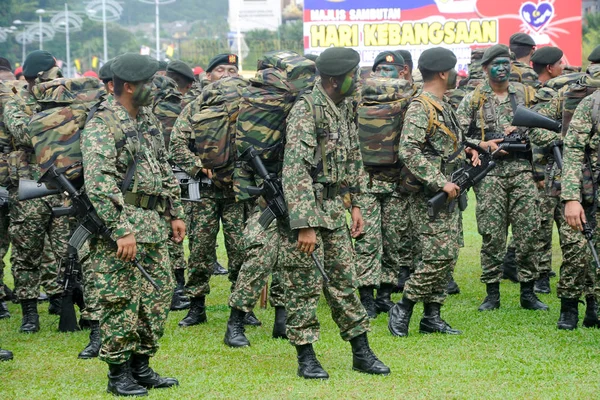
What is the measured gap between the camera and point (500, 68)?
870cm

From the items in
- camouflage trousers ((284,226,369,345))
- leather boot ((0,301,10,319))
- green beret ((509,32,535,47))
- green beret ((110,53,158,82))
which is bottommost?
leather boot ((0,301,10,319))

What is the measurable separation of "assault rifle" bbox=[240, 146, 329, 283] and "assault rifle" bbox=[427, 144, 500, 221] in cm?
152

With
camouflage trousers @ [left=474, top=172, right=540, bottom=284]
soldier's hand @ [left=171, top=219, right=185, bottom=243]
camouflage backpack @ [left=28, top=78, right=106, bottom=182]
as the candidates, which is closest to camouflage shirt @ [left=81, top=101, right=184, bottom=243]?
soldier's hand @ [left=171, top=219, right=185, bottom=243]

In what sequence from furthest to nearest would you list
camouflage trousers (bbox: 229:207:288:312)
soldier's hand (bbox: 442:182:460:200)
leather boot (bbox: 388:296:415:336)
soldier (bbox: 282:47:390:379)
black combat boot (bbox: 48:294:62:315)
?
black combat boot (bbox: 48:294:62:315)
leather boot (bbox: 388:296:415:336)
soldier's hand (bbox: 442:182:460:200)
camouflage trousers (bbox: 229:207:288:312)
soldier (bbox: 282:47:390:379)

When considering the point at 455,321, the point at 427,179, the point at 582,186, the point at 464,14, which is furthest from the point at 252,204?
the point at 464,14

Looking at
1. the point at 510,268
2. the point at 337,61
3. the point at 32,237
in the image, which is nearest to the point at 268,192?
the point at 337,61

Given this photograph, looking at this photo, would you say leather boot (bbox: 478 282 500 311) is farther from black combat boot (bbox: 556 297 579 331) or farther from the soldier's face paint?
the soldier's face paint

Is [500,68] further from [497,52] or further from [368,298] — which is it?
[368,298]

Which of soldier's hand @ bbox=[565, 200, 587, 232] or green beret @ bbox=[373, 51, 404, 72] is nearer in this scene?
soldier's hand @ bbox=[565, 200, 587, 232]

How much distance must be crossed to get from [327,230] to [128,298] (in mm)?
1467

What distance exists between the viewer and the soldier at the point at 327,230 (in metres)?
6.24

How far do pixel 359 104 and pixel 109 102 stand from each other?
3.31m

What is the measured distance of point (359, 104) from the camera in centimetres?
871

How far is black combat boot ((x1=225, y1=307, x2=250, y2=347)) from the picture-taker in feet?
25.0
